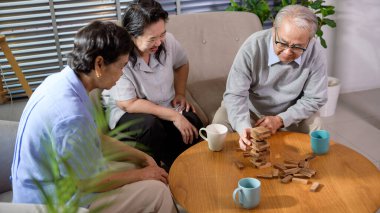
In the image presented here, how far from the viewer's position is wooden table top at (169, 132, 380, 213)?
4.35ft

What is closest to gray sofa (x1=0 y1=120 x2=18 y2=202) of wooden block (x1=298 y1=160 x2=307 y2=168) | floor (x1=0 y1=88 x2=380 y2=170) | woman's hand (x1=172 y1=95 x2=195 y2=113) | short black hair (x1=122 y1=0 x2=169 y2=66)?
short black hair (x1=122 y1=0 x2=169 y2=66)

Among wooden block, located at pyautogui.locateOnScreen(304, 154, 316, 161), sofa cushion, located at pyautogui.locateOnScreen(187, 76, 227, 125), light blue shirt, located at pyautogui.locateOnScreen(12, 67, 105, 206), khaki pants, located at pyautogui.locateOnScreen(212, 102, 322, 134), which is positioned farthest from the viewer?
sofa cushion, located at pyautogui.locateOnScreen(187, 76, 227, 125)

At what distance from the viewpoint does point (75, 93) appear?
1.35 metres

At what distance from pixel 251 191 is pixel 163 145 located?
0.87 m

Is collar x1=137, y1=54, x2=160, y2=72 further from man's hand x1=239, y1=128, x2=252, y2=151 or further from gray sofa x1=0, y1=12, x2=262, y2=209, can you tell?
man's hand x1=239, y1=128, x2=252, y2=151

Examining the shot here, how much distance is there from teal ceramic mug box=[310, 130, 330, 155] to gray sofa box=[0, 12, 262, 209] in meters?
0.76

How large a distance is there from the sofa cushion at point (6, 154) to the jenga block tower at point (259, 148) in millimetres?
1028

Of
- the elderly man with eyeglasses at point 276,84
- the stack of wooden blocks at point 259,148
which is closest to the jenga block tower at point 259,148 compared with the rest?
the stack of wooden blocks at point 259,148

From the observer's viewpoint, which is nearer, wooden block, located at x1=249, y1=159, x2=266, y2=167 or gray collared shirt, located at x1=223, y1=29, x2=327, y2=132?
wooden block, located at x1=249, y1=159, x2=266, y2=167

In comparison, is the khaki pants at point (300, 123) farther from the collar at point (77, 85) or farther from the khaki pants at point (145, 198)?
the collar at point (77, 85)

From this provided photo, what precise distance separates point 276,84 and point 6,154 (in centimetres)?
128

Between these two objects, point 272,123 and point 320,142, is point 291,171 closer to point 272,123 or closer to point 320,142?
point 320,142

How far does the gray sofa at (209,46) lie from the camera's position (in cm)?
238

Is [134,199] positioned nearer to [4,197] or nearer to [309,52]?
[4,197]
